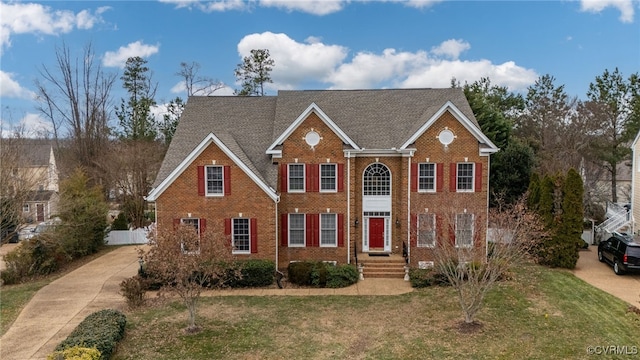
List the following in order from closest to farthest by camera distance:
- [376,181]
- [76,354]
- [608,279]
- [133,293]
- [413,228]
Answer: [76,354], [133,293], [608,279], [413,228], [376,181]

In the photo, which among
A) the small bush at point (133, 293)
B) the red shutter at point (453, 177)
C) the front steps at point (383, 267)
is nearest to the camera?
the small bush at point (133, 293)

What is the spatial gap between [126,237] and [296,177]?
1630 cm

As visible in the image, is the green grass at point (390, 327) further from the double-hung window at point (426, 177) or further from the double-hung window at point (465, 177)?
the double-hung window at point (426, 177)

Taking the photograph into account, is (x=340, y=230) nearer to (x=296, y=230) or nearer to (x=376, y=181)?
(x=296, y=230)

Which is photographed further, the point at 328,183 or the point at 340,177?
the point at 328,183

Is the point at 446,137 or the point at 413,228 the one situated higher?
the point at 446,137

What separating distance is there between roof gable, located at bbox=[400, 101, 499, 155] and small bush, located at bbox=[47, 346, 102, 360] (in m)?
15.8

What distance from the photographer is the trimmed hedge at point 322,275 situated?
1891 cm

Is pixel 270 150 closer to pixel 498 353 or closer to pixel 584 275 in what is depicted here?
pixel 498 353

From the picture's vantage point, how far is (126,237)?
30.0 meters

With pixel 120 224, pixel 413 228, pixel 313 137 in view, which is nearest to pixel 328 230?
pixel 413 228

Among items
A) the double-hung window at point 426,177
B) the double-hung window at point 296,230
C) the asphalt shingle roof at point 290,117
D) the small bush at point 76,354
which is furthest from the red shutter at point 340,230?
the small bush at point 76,354

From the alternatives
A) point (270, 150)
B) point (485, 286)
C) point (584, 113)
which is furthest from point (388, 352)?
point (584, 113)

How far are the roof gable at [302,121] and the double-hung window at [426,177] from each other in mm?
3601
